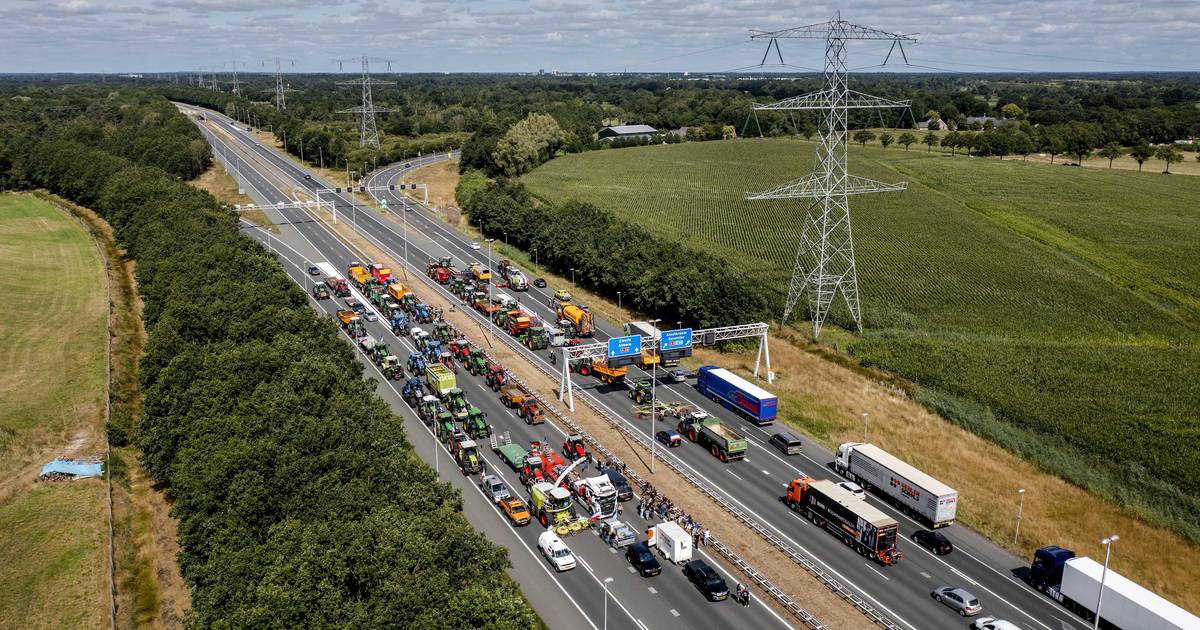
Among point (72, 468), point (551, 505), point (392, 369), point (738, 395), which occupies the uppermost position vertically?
point (738, 395)

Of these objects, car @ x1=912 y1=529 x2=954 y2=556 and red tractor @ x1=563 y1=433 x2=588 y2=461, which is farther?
red tractor @ x1=563 y1=433 x2=588 y2=461

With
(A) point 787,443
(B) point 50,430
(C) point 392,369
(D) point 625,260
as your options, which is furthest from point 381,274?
(A) point 787,443

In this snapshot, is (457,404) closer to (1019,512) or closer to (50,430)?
(50,430)

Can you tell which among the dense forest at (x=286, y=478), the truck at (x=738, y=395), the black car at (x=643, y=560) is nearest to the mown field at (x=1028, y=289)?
the truck at (x=738, y=395)

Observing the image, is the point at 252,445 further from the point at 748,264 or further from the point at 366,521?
the point at 748,264

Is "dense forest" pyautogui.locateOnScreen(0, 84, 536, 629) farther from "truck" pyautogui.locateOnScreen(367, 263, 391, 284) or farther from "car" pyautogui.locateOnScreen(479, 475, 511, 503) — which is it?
"truck" pyautogui.locateOnScreen(367, 263, 391, 284)

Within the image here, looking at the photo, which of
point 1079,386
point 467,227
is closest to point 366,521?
point 1079,386

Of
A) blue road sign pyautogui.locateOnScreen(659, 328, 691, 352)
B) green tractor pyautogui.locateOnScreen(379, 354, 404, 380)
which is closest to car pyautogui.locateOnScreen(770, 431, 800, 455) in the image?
blue road sign pyautogui.locateOnScreen(659, 328, 691, 352)
